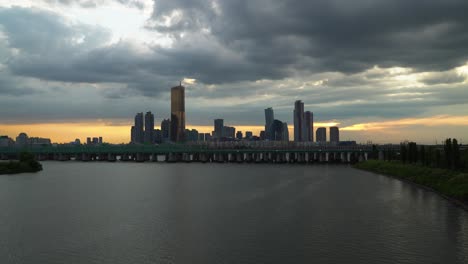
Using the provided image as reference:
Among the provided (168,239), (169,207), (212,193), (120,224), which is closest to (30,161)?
(212,193)

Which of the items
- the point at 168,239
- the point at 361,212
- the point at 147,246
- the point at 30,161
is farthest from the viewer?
the point at 30,161

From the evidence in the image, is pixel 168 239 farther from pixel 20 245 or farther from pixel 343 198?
pixel 343 198

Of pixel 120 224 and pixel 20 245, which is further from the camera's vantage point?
pixel 120 224

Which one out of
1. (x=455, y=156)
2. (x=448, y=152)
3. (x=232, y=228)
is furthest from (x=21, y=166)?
(x=455, y=156)

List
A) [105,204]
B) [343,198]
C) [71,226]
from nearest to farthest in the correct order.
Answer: [71,226]
[105,204]
[343,198]

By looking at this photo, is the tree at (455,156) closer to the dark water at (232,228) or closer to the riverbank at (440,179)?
the riverbank at (440,179)

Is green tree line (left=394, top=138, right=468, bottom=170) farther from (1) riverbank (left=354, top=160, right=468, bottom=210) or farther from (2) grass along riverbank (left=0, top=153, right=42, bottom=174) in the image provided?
(2) grass along riverbank (left=0, top=153, right=42, bottom=174)
